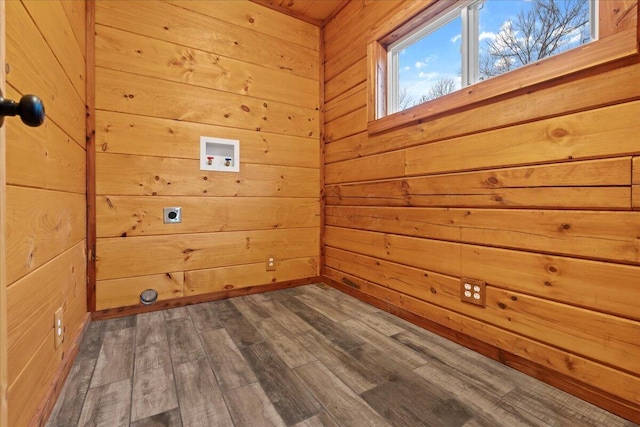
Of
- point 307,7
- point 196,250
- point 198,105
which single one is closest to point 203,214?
point 196,250

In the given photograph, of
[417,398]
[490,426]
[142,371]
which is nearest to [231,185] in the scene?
[142,371]

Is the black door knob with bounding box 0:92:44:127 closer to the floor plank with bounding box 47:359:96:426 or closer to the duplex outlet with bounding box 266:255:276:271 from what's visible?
the floor plank with bounding box 47:359:96:426

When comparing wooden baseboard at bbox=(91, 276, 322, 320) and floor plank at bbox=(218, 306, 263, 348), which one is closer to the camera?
floor plank at bbox=(218, 306, 263, 348)

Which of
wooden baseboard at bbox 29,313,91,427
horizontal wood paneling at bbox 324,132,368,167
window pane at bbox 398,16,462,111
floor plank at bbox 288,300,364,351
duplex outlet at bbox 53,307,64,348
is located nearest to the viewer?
wooden baseboard at bbox 29,313,91,427

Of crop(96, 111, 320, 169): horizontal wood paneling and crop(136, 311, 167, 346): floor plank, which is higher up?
crop(96, 111, 320, 169): horizontal wood paneling

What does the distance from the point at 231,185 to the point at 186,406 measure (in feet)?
5.33

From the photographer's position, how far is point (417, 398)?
3.93ft

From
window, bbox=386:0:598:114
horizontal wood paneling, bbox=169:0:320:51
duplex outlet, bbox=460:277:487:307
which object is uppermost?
horizontal wood paneling, bbox=169:0:320:51

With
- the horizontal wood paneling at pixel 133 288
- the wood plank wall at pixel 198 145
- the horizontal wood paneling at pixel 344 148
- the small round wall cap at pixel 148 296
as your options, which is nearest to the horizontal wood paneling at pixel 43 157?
the wood plank wall at pixel 198 145

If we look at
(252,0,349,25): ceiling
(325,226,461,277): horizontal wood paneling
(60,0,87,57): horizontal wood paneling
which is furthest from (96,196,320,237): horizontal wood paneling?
(252,0,349,25): ceiling

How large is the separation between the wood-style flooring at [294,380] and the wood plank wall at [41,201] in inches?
8.9

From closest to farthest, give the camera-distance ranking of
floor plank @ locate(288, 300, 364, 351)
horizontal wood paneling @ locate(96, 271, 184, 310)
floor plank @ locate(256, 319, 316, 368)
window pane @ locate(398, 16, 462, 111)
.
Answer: floor plank @ locate(256, 319, 316, 368) < floor plank @ locate(288, 300, 364, 351) < window pane @ locate(398, 16, 462, 111) < horizontal wood paneling @ locate(96, 271, 184, 310)

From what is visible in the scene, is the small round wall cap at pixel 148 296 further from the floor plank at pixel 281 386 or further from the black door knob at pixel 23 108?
the black door knob at pixel 23 108

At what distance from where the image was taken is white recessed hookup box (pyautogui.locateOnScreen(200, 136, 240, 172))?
230 centimetres
